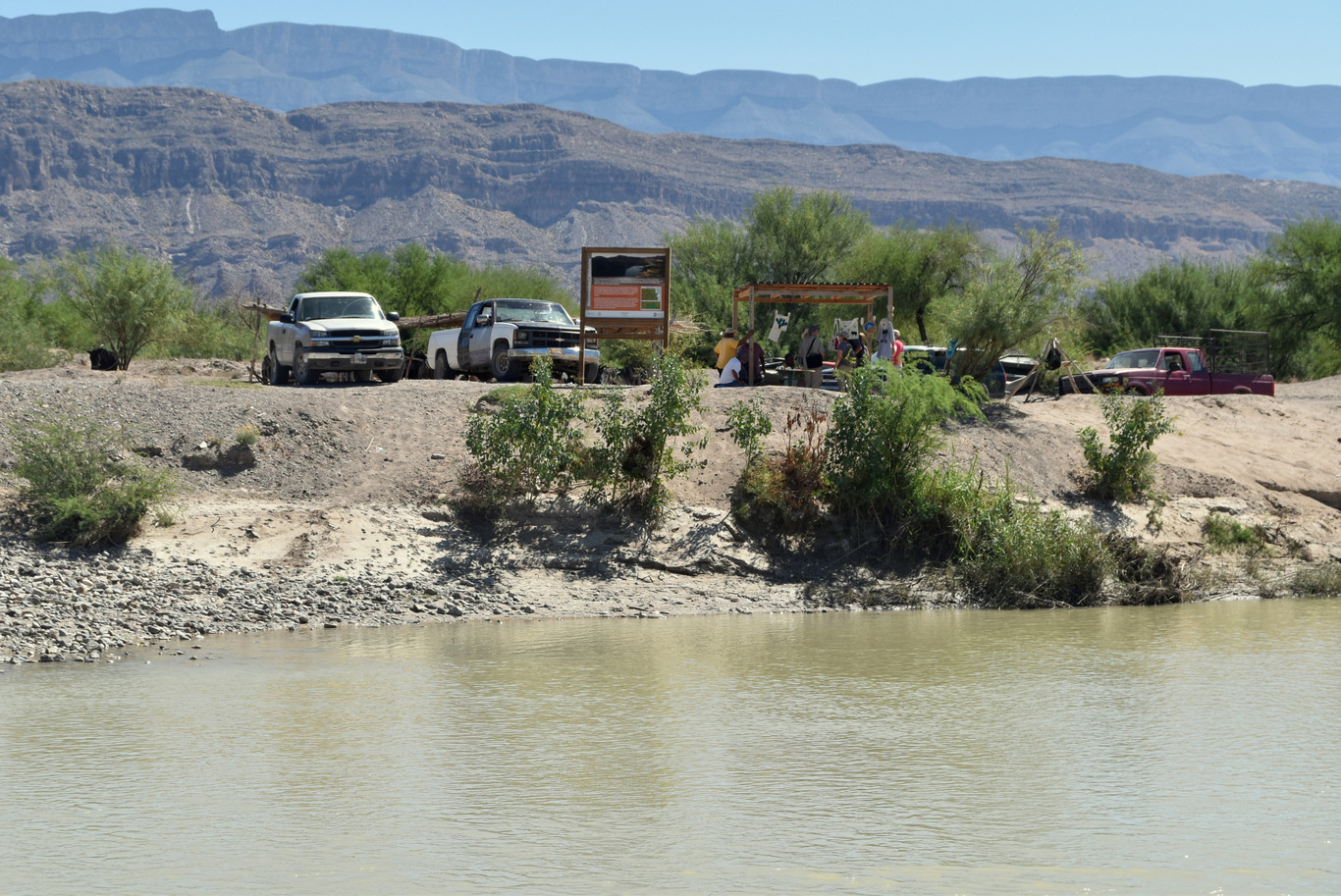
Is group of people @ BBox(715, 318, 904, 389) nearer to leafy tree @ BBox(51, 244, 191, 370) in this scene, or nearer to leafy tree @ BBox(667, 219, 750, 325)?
leafy tree @ BBox(51, 244, 191, 370)

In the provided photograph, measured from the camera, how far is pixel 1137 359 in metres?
31.3

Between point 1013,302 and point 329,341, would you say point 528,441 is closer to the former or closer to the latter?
point 329,341

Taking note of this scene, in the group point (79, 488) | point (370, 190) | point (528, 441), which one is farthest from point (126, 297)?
point (370, 190)

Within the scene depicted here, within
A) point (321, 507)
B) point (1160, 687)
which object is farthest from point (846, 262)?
point (1160, 687)

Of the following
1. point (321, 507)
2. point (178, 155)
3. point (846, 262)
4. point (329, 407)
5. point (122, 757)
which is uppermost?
point (178, 155)

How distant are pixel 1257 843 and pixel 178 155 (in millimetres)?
170926

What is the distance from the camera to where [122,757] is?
1053 cm

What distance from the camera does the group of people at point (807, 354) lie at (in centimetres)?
2414

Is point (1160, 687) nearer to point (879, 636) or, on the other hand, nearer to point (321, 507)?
point (879, 636)

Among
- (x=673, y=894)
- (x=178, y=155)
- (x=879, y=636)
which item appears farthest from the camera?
(x=178, y=155)

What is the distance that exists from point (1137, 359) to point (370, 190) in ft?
485

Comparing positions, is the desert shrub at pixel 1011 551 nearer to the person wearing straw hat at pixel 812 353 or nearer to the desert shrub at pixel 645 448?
the desert shrub at pixel 645 448

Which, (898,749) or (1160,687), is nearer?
(898,749)

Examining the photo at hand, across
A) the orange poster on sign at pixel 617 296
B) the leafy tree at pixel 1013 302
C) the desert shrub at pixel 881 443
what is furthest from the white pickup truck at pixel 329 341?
the leafy tree at pixel 1013 302
